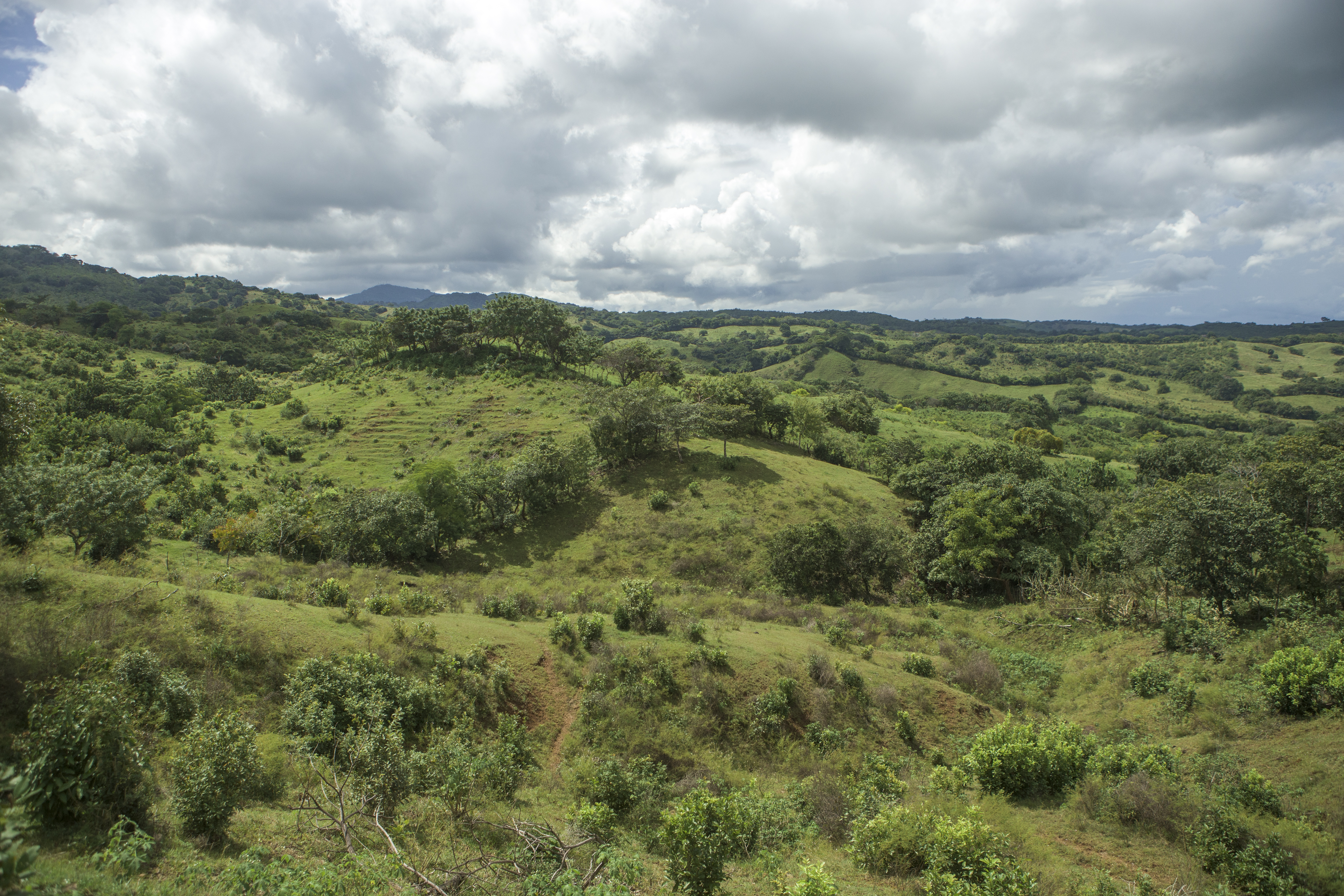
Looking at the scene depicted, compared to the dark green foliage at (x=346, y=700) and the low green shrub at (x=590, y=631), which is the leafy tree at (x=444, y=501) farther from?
the dark green foliage at (x=346, y=700)

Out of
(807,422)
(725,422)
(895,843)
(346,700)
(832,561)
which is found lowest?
(832,561)

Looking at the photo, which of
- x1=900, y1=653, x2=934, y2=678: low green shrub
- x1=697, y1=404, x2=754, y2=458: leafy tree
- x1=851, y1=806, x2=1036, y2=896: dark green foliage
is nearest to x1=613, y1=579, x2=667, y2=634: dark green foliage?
x1=900, y1=653, x2=934, y2=678: low green shrub

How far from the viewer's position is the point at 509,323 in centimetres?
7856

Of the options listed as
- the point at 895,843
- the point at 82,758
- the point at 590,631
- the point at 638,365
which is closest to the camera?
the point at 82,758

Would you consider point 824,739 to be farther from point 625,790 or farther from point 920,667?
point 625,790

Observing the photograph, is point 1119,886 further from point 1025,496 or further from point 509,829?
point 1025,496

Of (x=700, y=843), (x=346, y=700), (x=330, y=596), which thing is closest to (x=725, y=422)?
(x=330, y=596)

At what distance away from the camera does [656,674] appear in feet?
58.2

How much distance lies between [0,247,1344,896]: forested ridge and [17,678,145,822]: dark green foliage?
0.16 feet

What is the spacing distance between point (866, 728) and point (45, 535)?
3205cm

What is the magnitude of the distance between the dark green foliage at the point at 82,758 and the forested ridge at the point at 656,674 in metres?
0.05

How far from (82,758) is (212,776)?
1.58 m

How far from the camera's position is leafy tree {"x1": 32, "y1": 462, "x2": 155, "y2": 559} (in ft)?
66.4

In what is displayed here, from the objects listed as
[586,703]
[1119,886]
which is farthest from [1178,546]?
[586,703]
